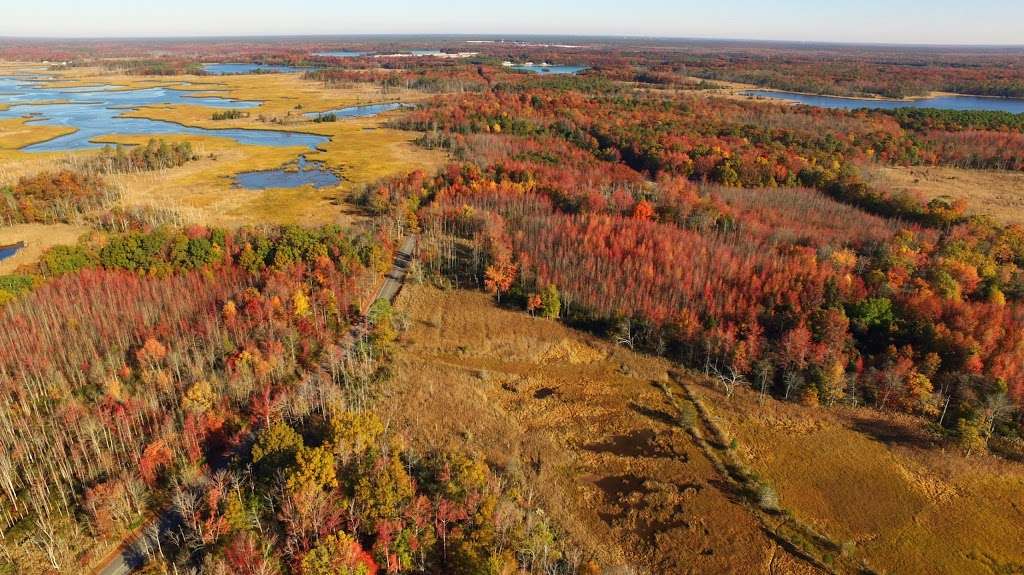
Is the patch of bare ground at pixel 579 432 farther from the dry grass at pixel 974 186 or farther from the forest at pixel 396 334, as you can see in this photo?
the dry grass at pixel 974 186

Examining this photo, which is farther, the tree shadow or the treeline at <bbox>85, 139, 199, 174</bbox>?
the treeline at <bbox>85, 139, 199, 174</bbox>

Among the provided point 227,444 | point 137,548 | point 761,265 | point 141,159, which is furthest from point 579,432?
point 141,159

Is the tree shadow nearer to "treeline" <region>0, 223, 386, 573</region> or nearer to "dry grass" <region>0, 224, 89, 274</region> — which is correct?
"treeline" <region>0, 223, 386, 573</region>

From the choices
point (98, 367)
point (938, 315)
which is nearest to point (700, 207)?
point (938, 315)

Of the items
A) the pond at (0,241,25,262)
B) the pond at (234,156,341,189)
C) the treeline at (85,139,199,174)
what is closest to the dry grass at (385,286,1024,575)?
the pond at (0,241,25,262)

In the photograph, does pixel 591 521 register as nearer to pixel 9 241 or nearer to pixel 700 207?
pixel 700 207

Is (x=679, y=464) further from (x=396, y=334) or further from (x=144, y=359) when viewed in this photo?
(x=144, y=359)

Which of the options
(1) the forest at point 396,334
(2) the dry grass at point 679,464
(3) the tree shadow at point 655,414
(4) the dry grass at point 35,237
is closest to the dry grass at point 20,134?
(1) the forest at point 396,334
